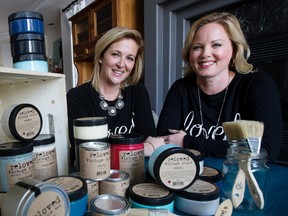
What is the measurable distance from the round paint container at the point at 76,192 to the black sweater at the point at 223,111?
1.55 ft

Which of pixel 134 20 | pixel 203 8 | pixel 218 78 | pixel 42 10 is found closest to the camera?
pixel 218 78

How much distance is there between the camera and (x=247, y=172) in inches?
15.5

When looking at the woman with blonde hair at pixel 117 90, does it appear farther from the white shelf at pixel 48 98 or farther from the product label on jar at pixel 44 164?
the product label on jar at pixel 44 164

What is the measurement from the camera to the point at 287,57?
1176 mm

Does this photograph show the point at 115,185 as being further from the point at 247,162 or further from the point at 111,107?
the point at 111,107

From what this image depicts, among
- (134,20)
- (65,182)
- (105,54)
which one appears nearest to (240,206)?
(65,182)

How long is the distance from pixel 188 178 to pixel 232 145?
0.36 ft

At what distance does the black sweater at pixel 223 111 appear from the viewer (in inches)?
29.5

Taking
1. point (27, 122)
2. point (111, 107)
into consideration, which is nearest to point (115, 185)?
point (27, 122)

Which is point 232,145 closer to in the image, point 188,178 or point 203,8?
point 188,178

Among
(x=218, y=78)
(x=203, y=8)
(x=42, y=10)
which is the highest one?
(x=42, y=10)

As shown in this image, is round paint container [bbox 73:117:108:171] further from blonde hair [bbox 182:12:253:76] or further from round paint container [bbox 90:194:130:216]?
Answer: blonde hair [bbox 182:12:253:76]

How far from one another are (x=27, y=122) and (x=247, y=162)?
433 mm

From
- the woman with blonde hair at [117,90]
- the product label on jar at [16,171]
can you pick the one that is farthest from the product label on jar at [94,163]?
the woman with blonde hair at [117,90]
